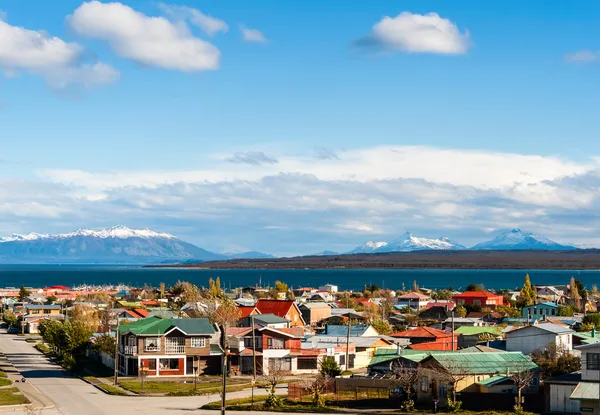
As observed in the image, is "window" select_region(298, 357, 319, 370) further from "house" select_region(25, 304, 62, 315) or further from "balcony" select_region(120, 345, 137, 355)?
"house" select_region(25, 304, 62, 315)

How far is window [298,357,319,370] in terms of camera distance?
69.4m

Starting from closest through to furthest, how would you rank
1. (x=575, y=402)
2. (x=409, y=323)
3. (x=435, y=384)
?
(x=575, y=402)
(x=435, y=384)
(x=409, y=323)

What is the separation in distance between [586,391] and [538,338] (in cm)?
2133

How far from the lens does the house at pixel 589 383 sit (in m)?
43.2

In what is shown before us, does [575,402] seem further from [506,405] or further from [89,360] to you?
[89,360]

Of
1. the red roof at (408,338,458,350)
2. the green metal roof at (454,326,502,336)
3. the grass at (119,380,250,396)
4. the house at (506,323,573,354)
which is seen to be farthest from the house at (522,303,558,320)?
the grass at (119,380,250,396)

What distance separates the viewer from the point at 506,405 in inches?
1930

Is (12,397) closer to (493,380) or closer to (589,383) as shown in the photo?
(493,380)

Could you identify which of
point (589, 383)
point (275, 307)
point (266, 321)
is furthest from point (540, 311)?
point (589, 383)

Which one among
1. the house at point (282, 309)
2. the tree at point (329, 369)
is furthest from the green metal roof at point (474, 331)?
the tree at point (329, 369)

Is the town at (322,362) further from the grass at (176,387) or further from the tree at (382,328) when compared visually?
the tree at (382,328)

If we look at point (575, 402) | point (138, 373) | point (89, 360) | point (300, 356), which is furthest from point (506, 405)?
point (89, 360)

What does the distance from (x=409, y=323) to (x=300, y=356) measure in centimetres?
4075

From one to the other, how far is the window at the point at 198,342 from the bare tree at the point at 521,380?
82.2ft
